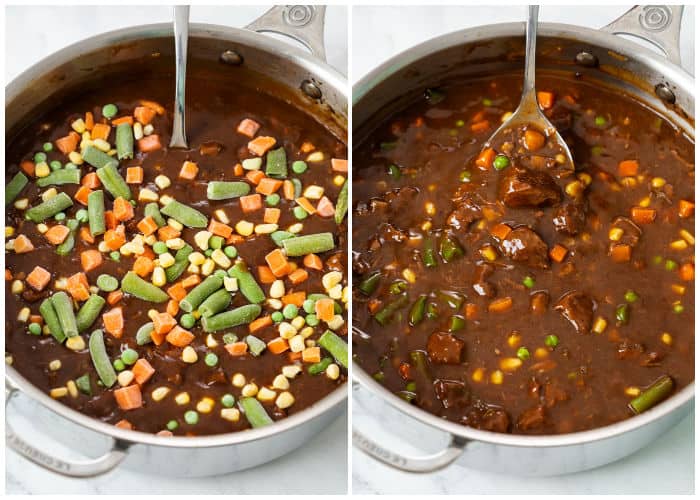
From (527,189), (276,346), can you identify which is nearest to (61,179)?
(276,346)

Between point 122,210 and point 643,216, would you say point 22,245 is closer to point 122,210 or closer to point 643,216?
point 122,210

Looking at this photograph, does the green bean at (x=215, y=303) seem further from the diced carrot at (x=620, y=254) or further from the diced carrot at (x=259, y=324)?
the diced carrot at (x=620, y=254)

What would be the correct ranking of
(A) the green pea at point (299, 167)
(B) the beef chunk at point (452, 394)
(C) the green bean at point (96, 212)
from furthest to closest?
(A) the green pea at point (299, 167)
(C) the green bean at point (96, 212)
(B) the beef chunk at point (452, 394)

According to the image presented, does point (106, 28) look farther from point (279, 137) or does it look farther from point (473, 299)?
point (473, 299)

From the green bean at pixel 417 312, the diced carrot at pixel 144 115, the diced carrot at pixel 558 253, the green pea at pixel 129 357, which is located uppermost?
the diced carrot at pixel 144 115

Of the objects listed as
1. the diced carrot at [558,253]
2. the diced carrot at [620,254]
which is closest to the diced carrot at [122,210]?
the diced carrot at [558,253]

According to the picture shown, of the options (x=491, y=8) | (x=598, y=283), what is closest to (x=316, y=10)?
(x=491, y=8)
